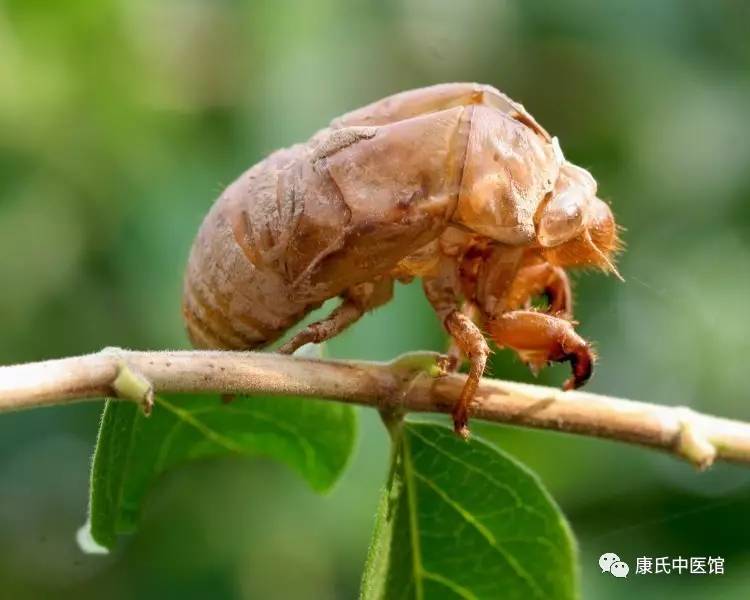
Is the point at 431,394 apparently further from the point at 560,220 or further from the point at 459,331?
the point at 560,220

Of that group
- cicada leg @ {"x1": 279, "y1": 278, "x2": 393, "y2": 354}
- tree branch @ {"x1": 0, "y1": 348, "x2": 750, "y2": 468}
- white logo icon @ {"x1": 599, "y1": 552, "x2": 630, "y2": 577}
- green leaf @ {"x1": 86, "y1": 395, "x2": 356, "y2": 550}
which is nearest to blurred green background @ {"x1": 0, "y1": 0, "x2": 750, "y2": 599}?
white logo icon @ {"x1": 599, "y1": 552, "x2": 630, "y2": 577}

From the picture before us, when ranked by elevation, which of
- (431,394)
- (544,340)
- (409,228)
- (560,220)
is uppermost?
(560,220)

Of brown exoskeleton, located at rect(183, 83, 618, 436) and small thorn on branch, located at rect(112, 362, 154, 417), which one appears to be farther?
brown exoskeleton, located at rect(183, 83, 618, 436)

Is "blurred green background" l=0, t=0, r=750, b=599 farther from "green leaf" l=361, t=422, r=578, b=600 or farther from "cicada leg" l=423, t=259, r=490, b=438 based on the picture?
"green leaf" l=361, t=422, r=578, b=600

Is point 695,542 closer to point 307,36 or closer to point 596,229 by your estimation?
point 596,229

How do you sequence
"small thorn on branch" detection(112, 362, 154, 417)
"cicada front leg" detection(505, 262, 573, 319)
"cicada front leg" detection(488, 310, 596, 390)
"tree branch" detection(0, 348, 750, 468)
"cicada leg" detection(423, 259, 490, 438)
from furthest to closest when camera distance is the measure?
"cicada front leg" detection(505, 262, 573, 319) → "cicada front leg" detection(488, 310, 596, 390) → "cicada leg" detection(423, 259, 490, 438) → "tree branch" detection(0, 348, 750, 468) → "small thorn on branch" detection(112, 362, 154, 417)

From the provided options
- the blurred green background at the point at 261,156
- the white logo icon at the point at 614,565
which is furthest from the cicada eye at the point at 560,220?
the white logo icon at the point at 614,565

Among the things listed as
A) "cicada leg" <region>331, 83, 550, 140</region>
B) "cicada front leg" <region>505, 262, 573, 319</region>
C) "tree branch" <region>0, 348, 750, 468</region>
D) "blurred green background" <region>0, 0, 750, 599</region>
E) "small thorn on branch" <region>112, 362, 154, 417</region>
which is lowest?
"small thorn on branch" <region>112, 362, 154, 417</region>

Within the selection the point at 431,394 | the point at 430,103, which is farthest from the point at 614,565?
the point at 430,103
